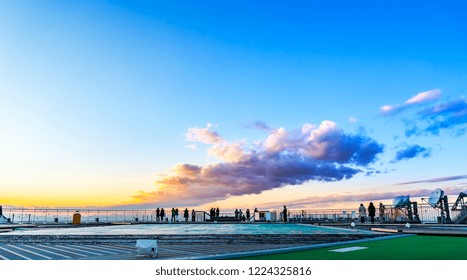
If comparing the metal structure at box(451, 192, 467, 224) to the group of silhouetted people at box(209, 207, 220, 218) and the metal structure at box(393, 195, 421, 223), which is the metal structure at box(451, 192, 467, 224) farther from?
the group of silhouetted people at box(209, 207, 220, 218)

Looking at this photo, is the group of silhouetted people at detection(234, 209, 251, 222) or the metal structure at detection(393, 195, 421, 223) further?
the group of silhouetted people at detection(234, 209, 251, 222)

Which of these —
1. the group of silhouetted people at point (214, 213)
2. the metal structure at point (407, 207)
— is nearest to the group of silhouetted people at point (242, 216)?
the group of silhouetted people at point (214, 213)

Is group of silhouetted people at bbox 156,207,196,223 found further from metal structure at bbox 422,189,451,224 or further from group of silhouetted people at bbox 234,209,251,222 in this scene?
metal structure at bbox 422,189,451,224

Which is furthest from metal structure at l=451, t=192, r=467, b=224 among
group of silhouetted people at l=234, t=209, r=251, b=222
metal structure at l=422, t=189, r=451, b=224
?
group of silhouetted people at l=234, t=209, r=251, b=222

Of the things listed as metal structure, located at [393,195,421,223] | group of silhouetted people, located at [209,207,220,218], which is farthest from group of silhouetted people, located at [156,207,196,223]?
metal structure, located at [393,195,421,223]

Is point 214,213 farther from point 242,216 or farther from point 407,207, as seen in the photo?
point 407,207

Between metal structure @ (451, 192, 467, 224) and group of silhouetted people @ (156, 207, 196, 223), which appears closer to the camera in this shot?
metal structure @ (451, 192, 467, 224)

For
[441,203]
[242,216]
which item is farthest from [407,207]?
[242,216]

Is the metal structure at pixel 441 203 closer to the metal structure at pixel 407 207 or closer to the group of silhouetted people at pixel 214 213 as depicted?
the metal structure at pixel 407 207

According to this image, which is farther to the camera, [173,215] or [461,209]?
[173,215]

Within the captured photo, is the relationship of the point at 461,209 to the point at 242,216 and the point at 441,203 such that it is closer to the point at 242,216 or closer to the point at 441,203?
the point at 441,203

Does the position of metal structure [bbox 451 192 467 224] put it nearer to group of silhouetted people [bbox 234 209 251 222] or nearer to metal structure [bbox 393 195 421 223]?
metal structure [bbox 393 195 421 223]
